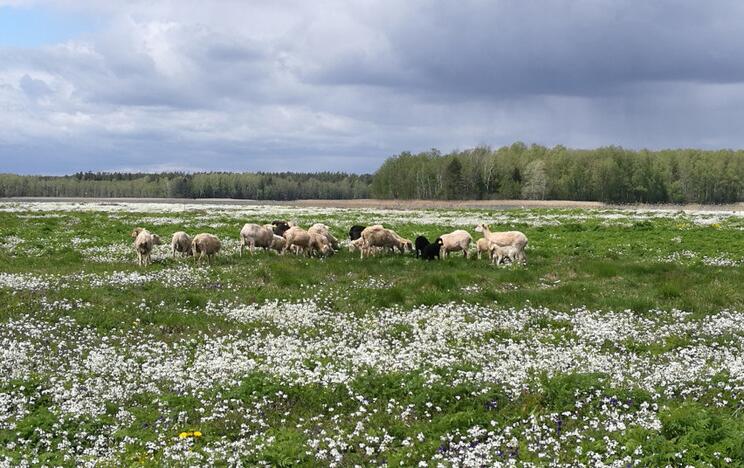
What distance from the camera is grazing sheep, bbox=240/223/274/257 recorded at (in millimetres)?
30953

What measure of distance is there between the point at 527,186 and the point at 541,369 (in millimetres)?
147724

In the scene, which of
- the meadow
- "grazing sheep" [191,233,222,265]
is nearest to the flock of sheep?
"grazing sheep" [191,233,222,265]

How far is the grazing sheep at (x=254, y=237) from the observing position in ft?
102

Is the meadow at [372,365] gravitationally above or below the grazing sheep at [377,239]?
below

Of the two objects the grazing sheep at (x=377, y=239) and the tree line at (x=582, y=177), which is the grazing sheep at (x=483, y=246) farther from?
the tree line at (x=582, y=177)

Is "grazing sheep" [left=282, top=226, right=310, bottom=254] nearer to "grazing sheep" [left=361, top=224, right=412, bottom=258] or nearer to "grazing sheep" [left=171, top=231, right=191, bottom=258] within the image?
"grazing sheep" [left=361, top=224, right=412, bottom=258]

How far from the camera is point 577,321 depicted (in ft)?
57.3

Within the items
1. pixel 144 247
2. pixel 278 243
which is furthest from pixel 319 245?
pixel 144 247

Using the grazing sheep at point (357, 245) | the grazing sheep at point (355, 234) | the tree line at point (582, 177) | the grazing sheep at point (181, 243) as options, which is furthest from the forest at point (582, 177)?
the grazing sheep at point (181, 243)

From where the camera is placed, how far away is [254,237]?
31.2 metres

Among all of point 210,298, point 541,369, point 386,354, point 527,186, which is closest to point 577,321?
point 541,369

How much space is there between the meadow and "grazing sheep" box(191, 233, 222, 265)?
2.26 metres

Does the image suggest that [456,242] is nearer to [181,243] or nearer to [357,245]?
[357,245]

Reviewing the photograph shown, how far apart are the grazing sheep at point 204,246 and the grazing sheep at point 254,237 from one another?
1.81 meters
